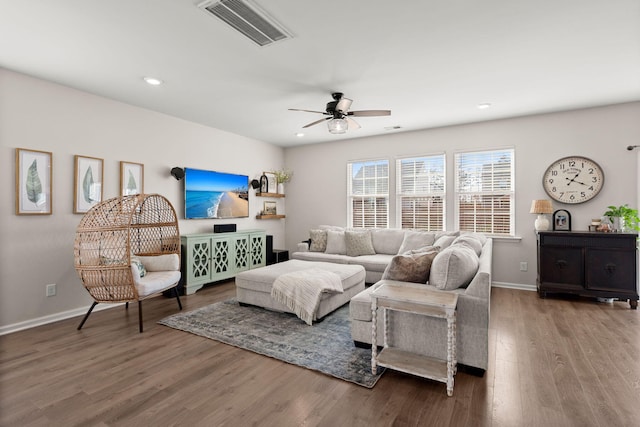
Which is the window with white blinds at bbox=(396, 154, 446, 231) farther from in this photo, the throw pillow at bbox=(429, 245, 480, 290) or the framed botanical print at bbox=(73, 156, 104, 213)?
the framed botanical print at bbox=(73, 156, 104, 213)

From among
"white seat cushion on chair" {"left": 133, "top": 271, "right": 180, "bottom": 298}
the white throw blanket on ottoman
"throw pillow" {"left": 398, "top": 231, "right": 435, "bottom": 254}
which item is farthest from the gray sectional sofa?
"white seat cushion on chair" {"left": 133, "top": 271, "right": 180, "bottom": 298}

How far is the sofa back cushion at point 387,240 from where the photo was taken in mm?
5426

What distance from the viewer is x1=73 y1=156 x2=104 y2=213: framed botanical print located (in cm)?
369

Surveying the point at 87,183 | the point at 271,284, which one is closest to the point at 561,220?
the point at 271,284

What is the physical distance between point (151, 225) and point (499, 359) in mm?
3910

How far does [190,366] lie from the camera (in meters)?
2.47

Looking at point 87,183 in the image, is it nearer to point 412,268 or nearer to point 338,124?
point 338,124

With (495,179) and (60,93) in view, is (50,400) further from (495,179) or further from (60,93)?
(495,179)

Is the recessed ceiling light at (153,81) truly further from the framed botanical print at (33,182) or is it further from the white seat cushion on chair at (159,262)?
the white seat cushion on chair at (159,262)

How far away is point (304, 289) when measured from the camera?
132 inches

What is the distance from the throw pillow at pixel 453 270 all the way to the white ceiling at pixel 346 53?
1.76m

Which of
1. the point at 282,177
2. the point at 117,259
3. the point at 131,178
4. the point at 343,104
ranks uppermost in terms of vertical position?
the point at 343,104

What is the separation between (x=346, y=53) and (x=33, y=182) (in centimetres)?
347

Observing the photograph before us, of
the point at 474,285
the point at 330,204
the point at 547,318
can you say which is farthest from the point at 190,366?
the point at 330,204
